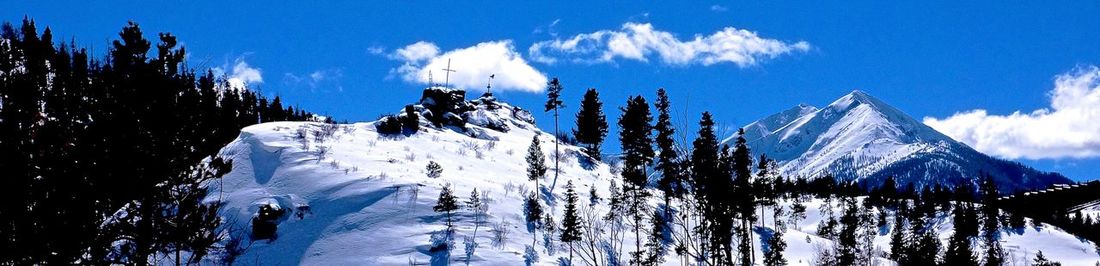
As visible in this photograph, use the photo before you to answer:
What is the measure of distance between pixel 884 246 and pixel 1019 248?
15294mm

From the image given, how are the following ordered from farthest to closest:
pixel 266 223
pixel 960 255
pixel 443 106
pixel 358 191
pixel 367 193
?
1. pixel 443 106
2. pixel 358 191
3. pixel 367 193
4. pixel 266 223
5. pixel 960 255

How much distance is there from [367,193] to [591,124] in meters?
44.6

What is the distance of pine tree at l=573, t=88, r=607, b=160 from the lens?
75688mm

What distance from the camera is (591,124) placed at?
7594cm

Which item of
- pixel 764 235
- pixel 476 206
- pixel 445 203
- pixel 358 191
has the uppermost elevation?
pixel 358 191

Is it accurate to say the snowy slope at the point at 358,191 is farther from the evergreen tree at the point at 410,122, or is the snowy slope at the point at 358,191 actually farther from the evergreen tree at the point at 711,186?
the evergreen tree at the point at 711,186

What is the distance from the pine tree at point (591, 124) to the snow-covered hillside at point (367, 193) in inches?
820

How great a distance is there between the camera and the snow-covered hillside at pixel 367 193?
2906 cm

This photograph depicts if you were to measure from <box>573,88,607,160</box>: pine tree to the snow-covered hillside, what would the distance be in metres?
20.8

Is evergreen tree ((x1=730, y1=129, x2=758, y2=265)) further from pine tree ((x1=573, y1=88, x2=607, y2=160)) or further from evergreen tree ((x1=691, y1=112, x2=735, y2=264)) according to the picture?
pine tree ((x1=573, y1=88, x2=607, y2=160))

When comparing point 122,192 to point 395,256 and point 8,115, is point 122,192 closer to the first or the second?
point 8,115

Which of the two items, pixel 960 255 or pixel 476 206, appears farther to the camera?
pixel 476 206

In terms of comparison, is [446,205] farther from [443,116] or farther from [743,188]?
[443,116]

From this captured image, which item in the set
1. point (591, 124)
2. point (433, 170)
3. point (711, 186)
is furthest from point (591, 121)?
point (711, 186)
